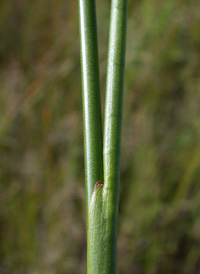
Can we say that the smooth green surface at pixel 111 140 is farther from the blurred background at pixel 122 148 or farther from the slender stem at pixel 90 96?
the blurred background at pixel 122 148

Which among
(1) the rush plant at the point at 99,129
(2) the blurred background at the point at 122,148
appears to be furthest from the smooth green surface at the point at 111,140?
(2) the blurred background at the point at 122,148

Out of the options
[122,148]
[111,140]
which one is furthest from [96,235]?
[122,148]

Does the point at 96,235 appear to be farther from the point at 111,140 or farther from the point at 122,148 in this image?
the point at 122,148

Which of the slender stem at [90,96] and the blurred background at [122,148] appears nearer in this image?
the slender stem at [90,96]

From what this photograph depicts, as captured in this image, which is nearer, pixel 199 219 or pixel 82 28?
pixel 82 28

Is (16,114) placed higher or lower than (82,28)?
lower

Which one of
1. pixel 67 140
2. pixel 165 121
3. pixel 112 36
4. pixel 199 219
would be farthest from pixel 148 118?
pixel 112 36

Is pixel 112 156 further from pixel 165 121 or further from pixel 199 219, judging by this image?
pixel 165 121
